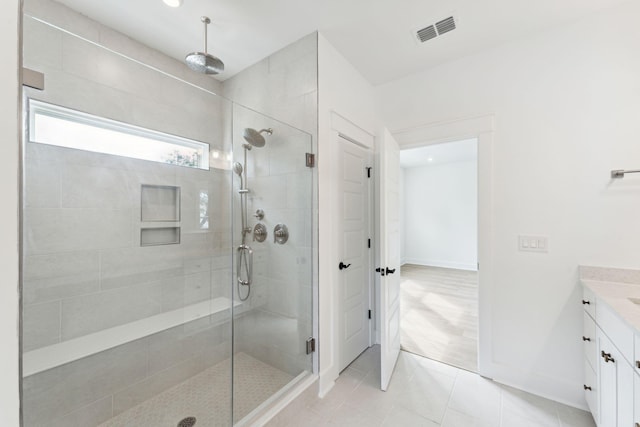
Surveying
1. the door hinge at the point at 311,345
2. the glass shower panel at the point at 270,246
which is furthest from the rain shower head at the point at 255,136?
the door hinge at the point at 311,345

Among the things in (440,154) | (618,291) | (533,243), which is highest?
(440,154)

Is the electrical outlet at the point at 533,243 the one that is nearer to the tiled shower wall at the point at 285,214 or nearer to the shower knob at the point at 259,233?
the tiled shower wall at the point at 285,214

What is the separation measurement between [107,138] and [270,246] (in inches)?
55.6

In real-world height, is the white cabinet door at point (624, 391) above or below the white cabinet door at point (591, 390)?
above

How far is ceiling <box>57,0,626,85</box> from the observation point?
5.68ft

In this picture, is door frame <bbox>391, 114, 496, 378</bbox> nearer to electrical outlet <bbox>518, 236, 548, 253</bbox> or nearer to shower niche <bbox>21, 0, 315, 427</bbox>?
electrical outlet <bbox>518, 236, 548, 253</bbox>

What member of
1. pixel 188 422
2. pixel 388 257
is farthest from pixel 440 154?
pixel 188 422

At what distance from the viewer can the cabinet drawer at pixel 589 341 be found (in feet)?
5.17

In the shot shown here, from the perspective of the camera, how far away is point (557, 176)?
6.24 feet

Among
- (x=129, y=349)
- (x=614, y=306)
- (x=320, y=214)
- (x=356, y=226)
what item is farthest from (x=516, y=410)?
(x=129, y=349)

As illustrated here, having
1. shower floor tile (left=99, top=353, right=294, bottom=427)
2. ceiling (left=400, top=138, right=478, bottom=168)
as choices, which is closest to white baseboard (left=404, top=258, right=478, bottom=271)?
ceiling (left=400, top=138, right=478, bottom=168)

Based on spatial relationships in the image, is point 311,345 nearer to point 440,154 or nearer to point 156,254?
point 156,254

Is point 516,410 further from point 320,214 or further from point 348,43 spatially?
point 348,43

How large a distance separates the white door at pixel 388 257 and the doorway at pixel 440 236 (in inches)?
40.2
